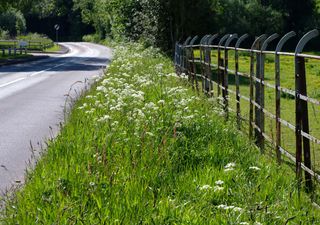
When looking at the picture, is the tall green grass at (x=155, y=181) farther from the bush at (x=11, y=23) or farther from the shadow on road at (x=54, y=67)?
the bush at (x=11, y=23)

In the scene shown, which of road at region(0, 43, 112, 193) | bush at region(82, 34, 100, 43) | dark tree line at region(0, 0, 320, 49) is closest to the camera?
road at region(0, 43, 112, 193)

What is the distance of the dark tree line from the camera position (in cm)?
3372

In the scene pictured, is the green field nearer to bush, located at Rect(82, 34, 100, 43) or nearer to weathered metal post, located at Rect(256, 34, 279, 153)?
weathered metal post, located at Rect(256, 34, 279, 153)

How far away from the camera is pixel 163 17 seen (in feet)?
113

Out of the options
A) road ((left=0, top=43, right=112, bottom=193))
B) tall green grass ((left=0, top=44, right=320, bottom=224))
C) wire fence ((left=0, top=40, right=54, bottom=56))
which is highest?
tall green grass ((left=0, top=44, right=320, bottom=224))

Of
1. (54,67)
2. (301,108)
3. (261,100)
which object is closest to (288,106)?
(261,100)

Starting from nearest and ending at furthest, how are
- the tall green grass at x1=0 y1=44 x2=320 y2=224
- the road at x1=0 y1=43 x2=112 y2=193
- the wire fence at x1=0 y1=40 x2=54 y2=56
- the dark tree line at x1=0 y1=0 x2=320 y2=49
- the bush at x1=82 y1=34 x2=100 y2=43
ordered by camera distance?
the tall green grass at x1=0 y1=44 x2=320 y2=224 < the road at x1=0 y1=43 x2=112 y2=193 < the dark tree line at x1=0 y1=0 x2=320 y2=49 < the wire fence at x1=0 y1=40 x2=54 y2=56 < the bush at x1=82 y1=34 x2=100 y2=43

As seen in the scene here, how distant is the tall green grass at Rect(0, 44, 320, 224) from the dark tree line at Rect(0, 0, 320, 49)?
25.3 meters

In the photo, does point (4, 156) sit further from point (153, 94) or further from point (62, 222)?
point (62, 222)

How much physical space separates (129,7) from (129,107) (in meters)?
36.0

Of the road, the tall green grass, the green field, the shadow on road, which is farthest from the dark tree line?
the tall green grass

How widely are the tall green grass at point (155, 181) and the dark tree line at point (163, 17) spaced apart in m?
25.3

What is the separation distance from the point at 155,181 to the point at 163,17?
2890 cm

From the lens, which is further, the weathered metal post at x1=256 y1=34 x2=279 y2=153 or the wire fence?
the wire fence
